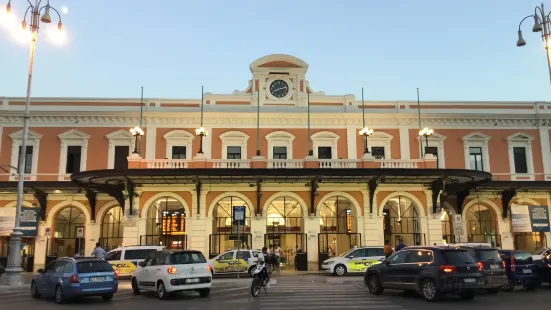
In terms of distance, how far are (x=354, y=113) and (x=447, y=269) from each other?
76.6ft

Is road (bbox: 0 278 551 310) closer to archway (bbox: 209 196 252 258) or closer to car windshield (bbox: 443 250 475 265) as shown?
car windshield (bbox: 443 250 475 265)

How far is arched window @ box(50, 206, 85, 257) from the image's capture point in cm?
3391

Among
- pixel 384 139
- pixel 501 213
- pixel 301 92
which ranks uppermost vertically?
pixel 301 92

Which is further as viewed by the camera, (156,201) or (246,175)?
(156,201)

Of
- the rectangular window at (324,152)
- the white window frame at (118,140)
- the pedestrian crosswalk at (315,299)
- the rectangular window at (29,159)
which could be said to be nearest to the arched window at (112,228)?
the white window frame at (118,140)

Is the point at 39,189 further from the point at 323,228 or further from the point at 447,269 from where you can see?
the point at 447,269

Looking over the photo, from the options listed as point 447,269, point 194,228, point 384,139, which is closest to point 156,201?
point 194,228

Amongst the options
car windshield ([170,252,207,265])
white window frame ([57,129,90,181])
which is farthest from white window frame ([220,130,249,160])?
car windshield ([170,252,207,265])

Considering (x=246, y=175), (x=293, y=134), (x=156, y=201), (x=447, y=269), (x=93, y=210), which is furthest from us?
(x=293, y=134)

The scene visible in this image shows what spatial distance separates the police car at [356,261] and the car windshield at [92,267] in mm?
13207

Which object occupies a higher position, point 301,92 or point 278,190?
point 301,92

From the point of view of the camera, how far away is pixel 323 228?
3203 cm

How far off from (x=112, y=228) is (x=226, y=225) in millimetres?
8347

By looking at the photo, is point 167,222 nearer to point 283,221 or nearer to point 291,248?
point 283,221
